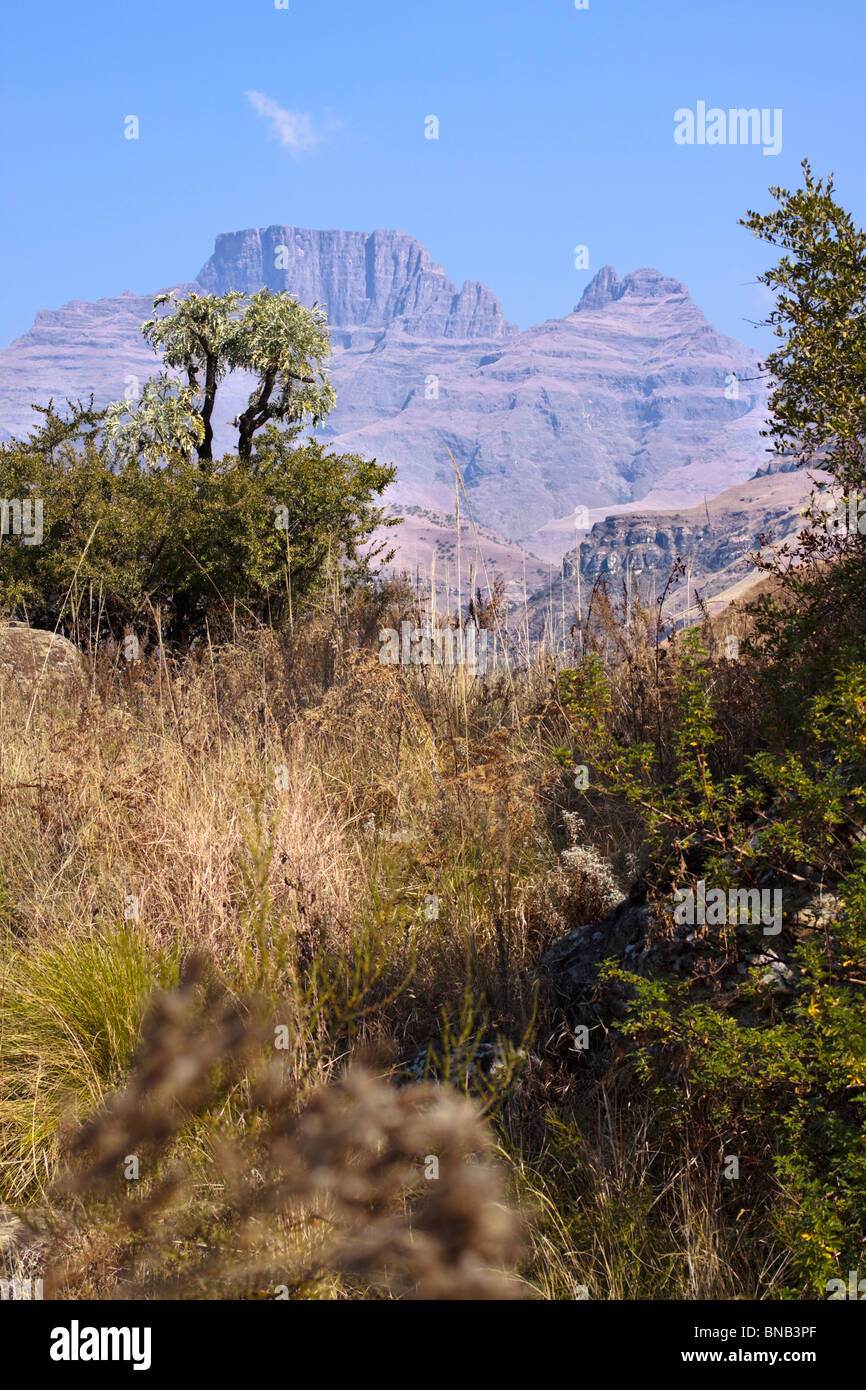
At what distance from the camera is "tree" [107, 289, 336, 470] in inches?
484

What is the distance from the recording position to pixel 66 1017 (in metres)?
2.81

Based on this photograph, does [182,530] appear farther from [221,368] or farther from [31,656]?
[221,368]

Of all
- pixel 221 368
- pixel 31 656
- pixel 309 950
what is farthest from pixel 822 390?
pixel 221 368

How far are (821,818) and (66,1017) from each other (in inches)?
83.7

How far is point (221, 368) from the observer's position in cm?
1267

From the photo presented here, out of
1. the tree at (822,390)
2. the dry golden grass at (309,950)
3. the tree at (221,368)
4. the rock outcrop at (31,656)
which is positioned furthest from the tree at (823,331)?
the tree at (221,368)

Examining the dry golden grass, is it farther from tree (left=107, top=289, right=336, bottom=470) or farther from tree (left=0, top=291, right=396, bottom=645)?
tree (left=107, top=289, right=336, bottom=470)

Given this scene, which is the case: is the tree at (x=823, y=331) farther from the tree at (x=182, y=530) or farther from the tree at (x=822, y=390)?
the tree at (x=182, y=530)

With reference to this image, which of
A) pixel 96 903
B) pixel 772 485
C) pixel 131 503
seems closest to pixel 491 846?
pixel 96 903

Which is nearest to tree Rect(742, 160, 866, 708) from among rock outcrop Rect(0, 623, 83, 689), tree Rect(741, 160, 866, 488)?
tree Rect(741, 160, 866, 488)

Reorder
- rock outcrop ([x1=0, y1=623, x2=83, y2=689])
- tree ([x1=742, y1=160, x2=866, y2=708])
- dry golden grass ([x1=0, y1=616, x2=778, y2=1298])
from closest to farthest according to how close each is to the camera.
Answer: dry golden grass ([x1=0, y1=616, x2=778, y2=1298]), tree ([x1=742, y1=160, x2=866, y2=708]), rock outcrop ([x1=0, y1=623, x2=83, y2=689])

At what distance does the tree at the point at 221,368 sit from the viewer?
40.3 ft
